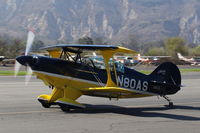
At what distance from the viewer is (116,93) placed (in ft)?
44.2

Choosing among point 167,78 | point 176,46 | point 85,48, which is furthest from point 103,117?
point 176,46

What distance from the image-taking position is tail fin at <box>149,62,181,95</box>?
1483 centimetres

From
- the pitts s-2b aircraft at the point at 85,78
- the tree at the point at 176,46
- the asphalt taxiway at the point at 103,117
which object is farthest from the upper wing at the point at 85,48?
the tree at the point at 176,46

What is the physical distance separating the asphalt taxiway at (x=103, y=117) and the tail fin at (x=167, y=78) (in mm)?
694

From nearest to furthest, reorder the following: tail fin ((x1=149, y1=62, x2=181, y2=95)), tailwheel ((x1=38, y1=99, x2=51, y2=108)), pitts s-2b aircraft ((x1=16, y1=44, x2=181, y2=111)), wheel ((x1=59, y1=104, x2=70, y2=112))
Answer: wheel ((x1=59, y1=104, x2=70, y2=112))
pitts s-2b aircraft ((x1=16, y1=44, x2=181, y2=111))
tailwheel ((x1=38, y1=99, x2=51, y2=108))
tail fin ((x1=149, y1=62, x2=181, y2=95))

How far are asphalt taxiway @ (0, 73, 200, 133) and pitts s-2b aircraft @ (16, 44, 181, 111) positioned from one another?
570mm

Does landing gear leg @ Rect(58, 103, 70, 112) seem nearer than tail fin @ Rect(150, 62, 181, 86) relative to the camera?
Yes

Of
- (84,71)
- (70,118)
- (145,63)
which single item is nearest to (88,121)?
(70,118)

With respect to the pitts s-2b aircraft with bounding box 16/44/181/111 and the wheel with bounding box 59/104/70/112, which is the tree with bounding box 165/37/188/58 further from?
the wheel with bounding box 59/104/70/112

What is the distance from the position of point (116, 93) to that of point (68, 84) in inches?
64.6

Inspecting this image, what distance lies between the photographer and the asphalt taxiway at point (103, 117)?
10.5 m

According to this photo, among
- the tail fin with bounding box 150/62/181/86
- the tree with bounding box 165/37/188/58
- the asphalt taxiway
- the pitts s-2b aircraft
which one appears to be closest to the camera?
the asphalt taxiway

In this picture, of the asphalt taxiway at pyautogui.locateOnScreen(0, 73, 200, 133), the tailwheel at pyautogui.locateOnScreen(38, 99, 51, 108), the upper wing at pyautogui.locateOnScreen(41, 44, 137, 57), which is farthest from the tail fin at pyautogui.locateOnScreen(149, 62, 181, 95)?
the tailwheel at pyautogui.locateOnScreen(38, 99, 51, 108)

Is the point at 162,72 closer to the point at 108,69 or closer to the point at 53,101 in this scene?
the point at 108,69
